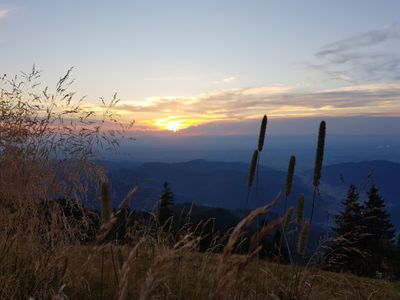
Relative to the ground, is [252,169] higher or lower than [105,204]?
higher

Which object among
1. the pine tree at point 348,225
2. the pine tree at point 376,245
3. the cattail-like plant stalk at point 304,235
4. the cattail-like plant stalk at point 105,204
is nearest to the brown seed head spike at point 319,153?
the cattail-like plant stalk at point 304,235

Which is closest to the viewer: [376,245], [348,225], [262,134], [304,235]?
[304,235]

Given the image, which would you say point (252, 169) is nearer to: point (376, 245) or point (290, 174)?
point (290, 174)

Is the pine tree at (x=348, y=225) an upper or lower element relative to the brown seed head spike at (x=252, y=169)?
lower

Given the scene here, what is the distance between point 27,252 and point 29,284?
0.67 metres

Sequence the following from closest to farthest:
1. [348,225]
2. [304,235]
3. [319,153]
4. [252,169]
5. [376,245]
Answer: [304,235] < [319,153] < [252,169] < [348,225] < [376,245]

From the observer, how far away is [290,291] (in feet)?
14.5

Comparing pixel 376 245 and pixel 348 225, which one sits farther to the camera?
pixel 376 245

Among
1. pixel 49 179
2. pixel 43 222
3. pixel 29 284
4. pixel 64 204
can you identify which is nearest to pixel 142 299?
pixel 29 284

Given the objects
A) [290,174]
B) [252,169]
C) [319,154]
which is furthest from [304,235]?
[252,169]

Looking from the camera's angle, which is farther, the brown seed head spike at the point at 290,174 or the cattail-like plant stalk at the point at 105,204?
the brown seed head spike at the point at 290,174

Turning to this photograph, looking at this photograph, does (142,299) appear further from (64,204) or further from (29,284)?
(64,204)

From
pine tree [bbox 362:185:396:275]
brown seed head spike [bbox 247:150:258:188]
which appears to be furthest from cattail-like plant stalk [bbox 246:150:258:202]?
pine tree [bbox 362:185:396:275]

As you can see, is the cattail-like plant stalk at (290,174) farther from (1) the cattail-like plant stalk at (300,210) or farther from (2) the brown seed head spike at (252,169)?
(2) the brown seed head spike at (252,169)
